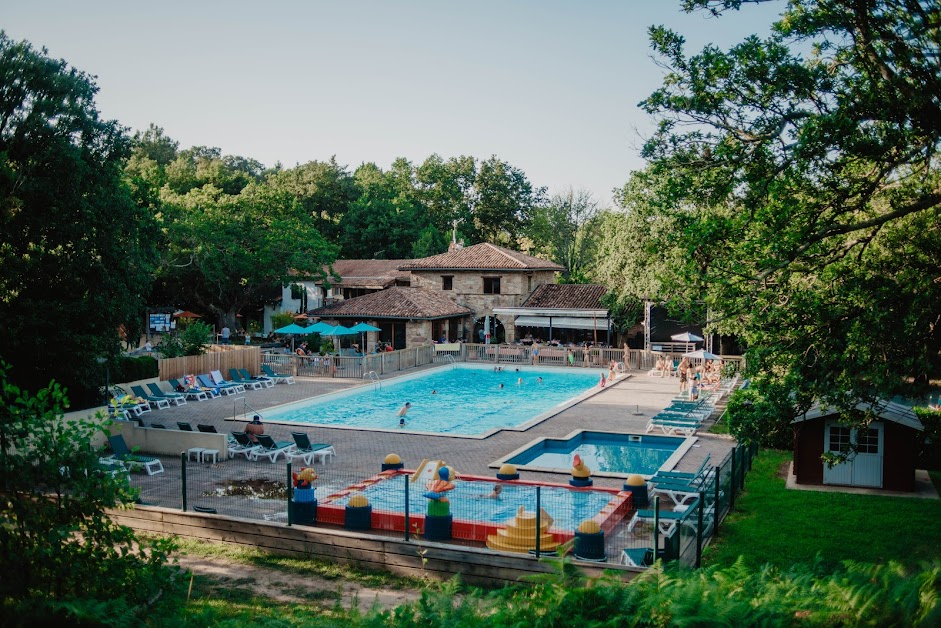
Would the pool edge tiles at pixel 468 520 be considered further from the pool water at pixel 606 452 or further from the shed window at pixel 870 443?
the shed window at pixel 870 443

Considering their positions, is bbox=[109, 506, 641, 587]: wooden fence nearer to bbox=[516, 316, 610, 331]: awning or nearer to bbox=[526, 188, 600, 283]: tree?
bbox=[516, 316, 610, 331]: awning

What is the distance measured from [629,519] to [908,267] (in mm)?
6315

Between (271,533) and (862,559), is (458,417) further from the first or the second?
(862,559)

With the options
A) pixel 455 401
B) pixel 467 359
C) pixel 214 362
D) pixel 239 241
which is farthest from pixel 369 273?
pixel 455 401

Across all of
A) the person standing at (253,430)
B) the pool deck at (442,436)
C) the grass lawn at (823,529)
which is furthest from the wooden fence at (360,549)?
the person standing at (253,430)

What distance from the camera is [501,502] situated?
13.2 meters

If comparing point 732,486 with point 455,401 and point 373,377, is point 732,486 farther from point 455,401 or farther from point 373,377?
point 373,377

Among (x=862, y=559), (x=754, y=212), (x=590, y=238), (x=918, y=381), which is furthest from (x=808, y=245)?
(x=590, y=238)

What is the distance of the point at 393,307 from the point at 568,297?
412 inches

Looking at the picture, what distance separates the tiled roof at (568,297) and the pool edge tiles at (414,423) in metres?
6.96

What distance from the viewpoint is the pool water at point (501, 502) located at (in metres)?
12.5

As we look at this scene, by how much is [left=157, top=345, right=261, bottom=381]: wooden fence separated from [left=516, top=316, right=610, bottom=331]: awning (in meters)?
16.7

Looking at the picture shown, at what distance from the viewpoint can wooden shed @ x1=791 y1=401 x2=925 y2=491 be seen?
16.0m

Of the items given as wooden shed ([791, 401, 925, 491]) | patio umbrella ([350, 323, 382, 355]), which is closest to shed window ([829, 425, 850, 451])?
wooden shed ([791, 401, 925, 491])
